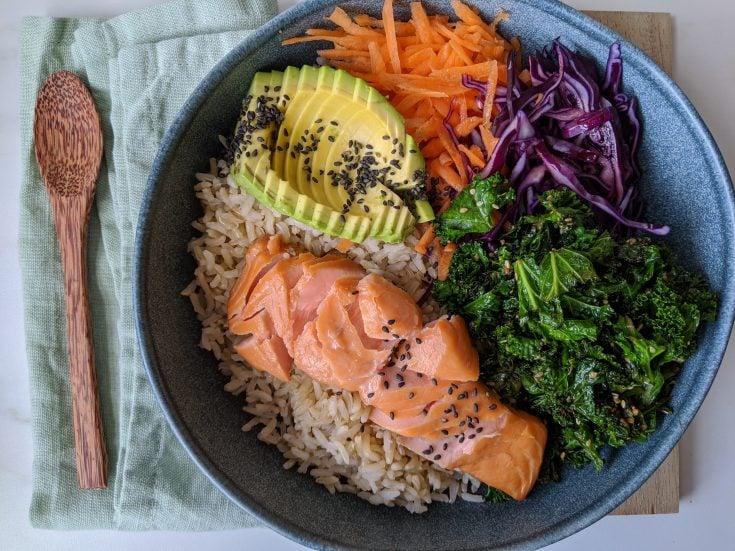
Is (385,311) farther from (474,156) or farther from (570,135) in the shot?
(570,135)

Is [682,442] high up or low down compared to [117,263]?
down

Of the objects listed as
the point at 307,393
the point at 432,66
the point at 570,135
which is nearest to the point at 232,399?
the point at 307,393

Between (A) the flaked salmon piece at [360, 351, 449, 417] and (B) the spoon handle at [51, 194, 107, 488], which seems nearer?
(A) the flaked salmon piece at [360, 351, 449, 417]

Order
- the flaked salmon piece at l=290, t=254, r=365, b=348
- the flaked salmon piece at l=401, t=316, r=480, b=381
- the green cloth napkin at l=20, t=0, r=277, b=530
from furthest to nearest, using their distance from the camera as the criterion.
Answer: the green cloth napkin at l=20, t=0, r=277, b=530, the flaked salmon piece at l=290, t=254, r=365, b=348, the flaked salmon piece at l=401, t=316, r=480, b=381

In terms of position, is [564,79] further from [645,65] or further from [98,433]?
[98,433]

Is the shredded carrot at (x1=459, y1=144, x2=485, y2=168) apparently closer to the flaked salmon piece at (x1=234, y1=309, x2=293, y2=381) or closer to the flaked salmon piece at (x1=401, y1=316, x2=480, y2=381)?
the flaked salmon piece at (x1=401, y1=316, x2=480, y2=381)

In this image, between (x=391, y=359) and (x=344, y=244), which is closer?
(x=391, y=359)

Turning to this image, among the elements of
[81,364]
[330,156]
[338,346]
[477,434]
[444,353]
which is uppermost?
[330,156]

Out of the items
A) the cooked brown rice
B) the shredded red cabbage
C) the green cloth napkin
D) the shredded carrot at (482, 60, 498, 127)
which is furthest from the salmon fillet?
the shredded carrot at (482, 60, 498, 127)
